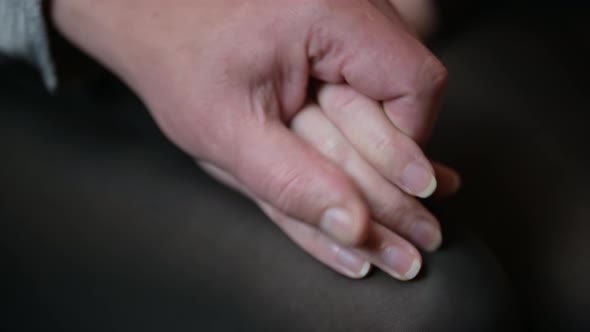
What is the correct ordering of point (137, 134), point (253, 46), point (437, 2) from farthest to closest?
1. point (437, 2)
2. point (137, 134)
3. point (253, 46)

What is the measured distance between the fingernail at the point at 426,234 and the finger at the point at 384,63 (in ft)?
0.23

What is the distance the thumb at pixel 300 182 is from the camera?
388mm

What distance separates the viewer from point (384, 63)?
40cm

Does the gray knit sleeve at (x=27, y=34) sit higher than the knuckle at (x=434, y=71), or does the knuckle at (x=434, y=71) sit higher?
the knuckle at (x=434, y=71)

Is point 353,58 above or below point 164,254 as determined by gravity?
above

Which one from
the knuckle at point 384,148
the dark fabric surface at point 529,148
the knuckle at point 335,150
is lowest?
the dark fabric surface at point 529,148

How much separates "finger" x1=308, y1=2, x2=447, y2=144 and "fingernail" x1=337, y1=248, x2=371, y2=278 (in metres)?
0.10

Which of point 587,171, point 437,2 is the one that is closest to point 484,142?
point 587,171

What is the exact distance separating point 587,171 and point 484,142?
0.09 m

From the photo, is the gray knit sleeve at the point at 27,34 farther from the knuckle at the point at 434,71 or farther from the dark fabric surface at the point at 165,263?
the knuckle at the point at 434,71

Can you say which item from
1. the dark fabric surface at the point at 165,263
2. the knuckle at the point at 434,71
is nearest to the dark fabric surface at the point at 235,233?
the dark fabric surface at the point at 165,263

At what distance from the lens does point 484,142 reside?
0.57 metres

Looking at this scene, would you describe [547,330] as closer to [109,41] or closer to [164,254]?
[164,254]

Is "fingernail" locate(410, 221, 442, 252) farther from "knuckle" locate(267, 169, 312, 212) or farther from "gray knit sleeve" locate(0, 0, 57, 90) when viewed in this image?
"gray knit sleeve" locate(0, 0, 57, 90)
